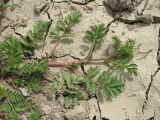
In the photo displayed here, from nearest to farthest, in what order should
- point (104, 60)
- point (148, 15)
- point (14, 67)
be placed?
point (14, 67) → point (104, 60) → point (148, 15)

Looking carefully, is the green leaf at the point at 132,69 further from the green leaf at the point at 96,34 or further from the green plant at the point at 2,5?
the green plant at the point at 2,5

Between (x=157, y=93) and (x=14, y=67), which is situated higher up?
(x=14, y=67)

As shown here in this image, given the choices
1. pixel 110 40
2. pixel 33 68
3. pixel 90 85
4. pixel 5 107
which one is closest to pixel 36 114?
pixel 5 107

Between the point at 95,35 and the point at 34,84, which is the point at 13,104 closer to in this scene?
the point at 34,84

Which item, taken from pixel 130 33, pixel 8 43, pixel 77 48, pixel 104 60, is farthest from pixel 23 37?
pixel 130 33

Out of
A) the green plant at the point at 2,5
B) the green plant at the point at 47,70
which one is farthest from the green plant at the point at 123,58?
the green plant at the point at 2,5

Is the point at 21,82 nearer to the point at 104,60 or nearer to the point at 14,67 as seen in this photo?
the point at 14,67
